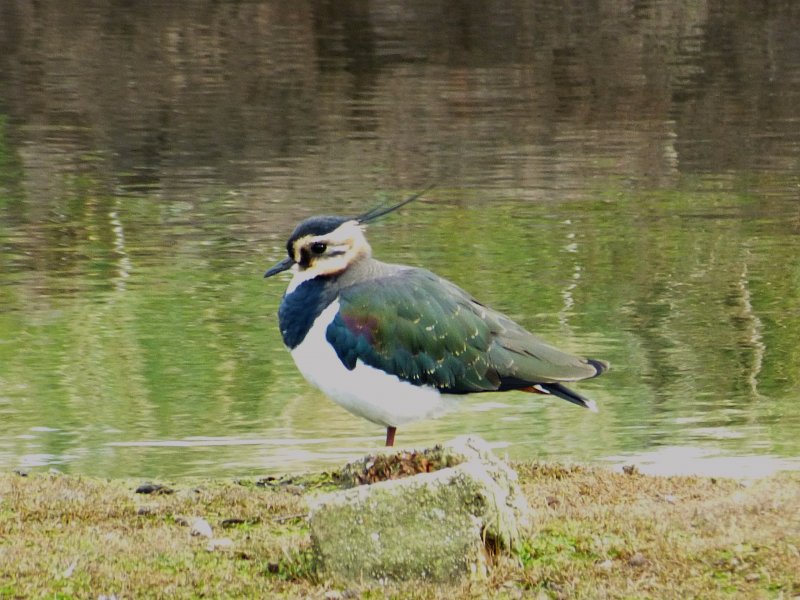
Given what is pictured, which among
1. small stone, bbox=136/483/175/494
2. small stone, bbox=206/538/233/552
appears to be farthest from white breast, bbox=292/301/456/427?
small stone, bbox=206/538/233/552

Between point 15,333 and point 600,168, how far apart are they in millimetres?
9395

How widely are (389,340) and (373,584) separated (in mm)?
1814

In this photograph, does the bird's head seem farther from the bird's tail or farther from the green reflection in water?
the green reflection in water

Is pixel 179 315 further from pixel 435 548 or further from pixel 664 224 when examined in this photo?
pixel 435 548

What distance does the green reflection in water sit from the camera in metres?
10.7

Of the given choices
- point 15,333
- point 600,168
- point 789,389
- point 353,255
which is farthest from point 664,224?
point 353,255

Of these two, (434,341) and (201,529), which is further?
(434,341)

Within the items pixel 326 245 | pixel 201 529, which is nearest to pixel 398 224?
pixel 326 245

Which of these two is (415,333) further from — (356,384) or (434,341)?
(356,384)

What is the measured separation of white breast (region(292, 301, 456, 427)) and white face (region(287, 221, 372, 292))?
0.24 m

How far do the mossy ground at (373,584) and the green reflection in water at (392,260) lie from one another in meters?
1.76

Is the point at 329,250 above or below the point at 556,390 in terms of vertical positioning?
above

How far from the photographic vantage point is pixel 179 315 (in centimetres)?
1400

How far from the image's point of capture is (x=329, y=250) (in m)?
8.54
